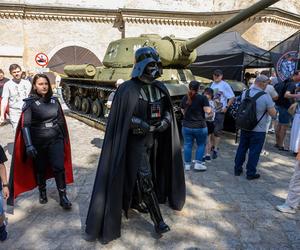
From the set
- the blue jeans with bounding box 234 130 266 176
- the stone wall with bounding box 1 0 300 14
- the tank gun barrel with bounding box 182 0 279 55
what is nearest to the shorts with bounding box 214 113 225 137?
the blue jeans with bounding box 234 130 266 176

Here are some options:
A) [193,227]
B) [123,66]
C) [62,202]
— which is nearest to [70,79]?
[123,66]

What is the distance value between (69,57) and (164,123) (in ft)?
64.4

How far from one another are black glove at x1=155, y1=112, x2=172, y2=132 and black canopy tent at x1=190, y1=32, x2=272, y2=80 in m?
7.96

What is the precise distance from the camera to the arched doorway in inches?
852

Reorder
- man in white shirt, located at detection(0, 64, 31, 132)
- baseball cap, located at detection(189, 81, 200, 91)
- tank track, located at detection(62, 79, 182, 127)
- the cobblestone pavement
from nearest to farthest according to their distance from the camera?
the cobblestone pavement
baseball cap, located at detection(189, 81, 200, 91)
man in white shirt, located at detection(0, 64, 31, 132)
tank track, located at detection(62, 79, 182, 127)

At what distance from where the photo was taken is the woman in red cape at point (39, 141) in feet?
13.1

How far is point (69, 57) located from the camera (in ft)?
71.4

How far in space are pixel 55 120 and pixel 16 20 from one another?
740 inches

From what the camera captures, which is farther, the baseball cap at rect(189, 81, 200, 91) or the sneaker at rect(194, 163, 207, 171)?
the sneaker at rect(194, 163, 207, 171)

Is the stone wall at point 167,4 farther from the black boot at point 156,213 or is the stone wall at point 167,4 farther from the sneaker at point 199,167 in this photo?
the black boot at point 156,213

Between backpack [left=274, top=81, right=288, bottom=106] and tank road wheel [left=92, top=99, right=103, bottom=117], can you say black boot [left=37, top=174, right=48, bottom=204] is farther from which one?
tank road wheel [left=92, top=99, right=103, bottom=117]

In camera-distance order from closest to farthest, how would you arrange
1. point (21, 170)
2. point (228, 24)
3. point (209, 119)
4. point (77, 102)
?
point (21, 170), point (209, 119), point (228, 24), point (77, 102)

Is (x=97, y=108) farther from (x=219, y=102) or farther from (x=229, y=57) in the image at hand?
(x=229, y=57)

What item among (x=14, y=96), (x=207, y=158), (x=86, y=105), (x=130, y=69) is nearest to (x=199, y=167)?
(x=207, y=158)
